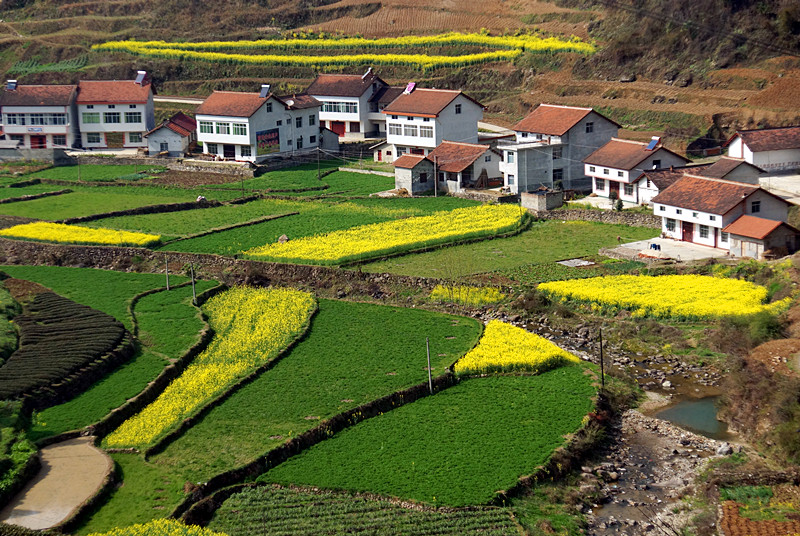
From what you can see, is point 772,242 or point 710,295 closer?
point 710,295

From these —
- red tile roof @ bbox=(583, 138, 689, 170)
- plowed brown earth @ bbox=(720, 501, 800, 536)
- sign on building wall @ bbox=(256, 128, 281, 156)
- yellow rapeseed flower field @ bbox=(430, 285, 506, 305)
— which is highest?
sign on building wall @ bbox=(256, 128, 281, 156)

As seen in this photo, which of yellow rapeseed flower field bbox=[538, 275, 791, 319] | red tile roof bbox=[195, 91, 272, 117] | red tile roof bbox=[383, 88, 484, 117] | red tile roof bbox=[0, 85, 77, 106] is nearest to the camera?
yellow rapeseed flower field bbox=[538, 275, 791, 319]

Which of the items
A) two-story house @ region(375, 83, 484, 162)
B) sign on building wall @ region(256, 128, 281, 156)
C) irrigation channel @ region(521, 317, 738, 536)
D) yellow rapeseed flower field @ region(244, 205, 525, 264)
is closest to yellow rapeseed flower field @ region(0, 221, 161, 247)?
yellow rapeseed flower field @ region(244, 205, 525, 264)

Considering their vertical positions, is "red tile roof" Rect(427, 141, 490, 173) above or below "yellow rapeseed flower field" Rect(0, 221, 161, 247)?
above

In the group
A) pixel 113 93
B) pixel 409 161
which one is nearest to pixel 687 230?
pixel 409 161

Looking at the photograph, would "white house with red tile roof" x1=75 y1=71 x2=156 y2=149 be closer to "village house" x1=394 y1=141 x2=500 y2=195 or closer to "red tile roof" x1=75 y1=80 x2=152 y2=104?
"red tile roof" x1=75 y1=80 x2=152 y2=104

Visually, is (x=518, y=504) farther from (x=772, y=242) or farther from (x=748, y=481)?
(x=772, y=242)

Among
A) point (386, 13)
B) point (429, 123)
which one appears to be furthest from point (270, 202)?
point (386, 13)

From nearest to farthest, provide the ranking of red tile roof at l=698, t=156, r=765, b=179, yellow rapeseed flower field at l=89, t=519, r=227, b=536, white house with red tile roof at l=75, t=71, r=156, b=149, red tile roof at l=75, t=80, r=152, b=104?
yellow rapeseed flower field at l=89, t=519, r=227, b=536 → red tile roof at l=698, t=156, r=765, b=179 → red tile roof at l=75, t=80, r=152, b=104 → white house with red tile roof at l=75, t=71, r=156, b=149
